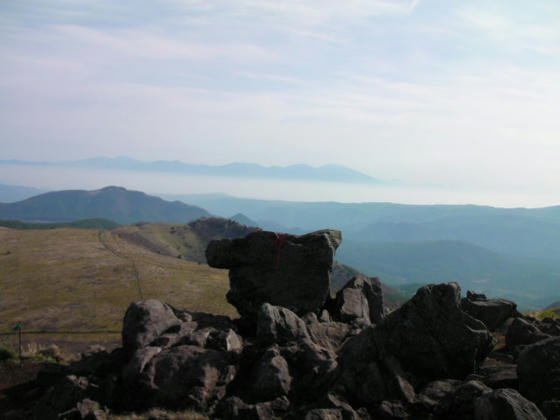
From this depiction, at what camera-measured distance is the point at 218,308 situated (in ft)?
327

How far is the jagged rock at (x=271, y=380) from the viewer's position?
66.5 feet

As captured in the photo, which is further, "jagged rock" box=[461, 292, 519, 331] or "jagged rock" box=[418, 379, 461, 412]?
"jagged rock" box=[461, 292, 519, 331]

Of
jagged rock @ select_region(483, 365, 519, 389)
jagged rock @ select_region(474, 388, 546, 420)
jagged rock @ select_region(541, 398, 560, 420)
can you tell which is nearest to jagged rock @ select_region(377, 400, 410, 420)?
jagged rock @ select_region(474, 388, 546, 420)

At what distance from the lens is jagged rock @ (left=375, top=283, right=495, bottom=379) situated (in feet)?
73.2

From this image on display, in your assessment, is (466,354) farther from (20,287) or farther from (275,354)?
(20,287)

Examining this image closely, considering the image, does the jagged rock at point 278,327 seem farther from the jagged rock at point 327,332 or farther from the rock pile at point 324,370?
the jagged rock at point 327,332

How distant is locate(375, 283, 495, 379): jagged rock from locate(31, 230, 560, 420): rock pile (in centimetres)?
6

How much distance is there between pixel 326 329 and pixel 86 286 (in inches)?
4145

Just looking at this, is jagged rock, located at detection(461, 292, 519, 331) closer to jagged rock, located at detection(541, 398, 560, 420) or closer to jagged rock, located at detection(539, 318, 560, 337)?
jagged rock, located at detection(539, 318, 560, 337)

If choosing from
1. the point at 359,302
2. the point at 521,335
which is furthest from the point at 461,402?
the point at 359,302

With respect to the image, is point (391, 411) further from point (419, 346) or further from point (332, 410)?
point (419, 346)

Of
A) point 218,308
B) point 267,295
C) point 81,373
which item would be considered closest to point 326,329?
→ point 267,295

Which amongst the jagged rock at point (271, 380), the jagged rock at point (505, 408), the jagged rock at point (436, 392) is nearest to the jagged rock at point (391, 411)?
the jagged rock at point (436, 392)

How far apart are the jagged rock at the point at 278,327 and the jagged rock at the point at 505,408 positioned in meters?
10.8
